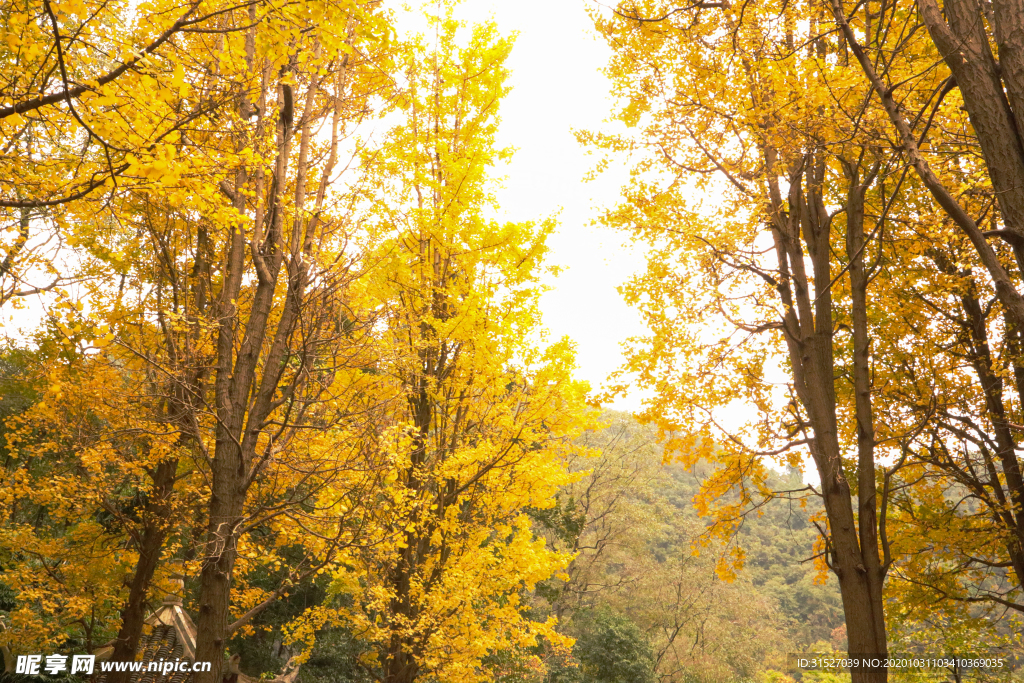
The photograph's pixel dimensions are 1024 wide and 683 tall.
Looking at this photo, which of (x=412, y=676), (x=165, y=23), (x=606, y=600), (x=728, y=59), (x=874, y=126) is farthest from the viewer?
(x=606, y=600)

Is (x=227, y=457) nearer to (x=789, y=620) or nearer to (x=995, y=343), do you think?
(x=995, y=343)

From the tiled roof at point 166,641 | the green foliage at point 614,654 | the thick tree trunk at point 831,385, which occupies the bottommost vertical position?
the green foliage at point 614,654

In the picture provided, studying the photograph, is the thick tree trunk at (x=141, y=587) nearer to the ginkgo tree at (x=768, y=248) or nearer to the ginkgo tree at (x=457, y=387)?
the ginkgo tree at (x=457, y=387)

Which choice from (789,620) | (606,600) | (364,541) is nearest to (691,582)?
(606,600)

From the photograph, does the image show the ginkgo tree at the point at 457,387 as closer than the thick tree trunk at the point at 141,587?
Yes

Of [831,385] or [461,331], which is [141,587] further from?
[831,385]

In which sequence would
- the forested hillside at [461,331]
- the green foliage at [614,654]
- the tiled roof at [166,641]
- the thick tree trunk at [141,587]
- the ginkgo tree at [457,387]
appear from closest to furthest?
the forested hillside at [461,331] → the ginkgo tree at [457,387] → the thick tree trunk at [141,587] → the tiled roof at [166,641] → the green foliage at [614,654]

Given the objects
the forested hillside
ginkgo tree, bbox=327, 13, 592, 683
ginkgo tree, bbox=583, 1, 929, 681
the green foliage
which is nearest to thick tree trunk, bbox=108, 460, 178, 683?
the forested hillside

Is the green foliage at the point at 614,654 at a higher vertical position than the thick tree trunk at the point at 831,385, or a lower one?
lower

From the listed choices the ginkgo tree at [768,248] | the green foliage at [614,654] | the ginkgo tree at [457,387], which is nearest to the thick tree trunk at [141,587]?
the ginkgo tree at [457,387]

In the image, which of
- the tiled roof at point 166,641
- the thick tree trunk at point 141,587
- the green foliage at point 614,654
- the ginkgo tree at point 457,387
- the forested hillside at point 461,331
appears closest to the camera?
the forested hillside at point 461,331

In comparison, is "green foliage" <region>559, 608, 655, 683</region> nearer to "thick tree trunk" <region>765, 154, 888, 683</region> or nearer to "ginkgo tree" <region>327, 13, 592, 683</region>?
"ginkgo tree" <region>327, 13, 592, 683</region>

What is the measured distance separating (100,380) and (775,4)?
8.37 meters

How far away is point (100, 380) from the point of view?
738cm
